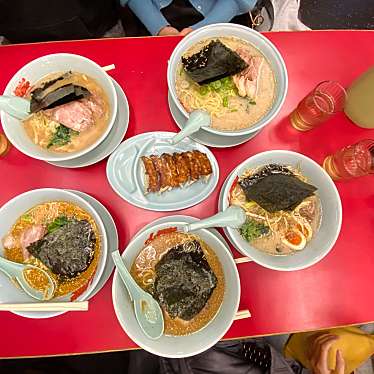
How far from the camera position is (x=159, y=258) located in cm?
135

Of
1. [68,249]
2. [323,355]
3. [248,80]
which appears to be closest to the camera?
[68,249]

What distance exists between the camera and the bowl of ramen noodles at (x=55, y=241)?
1.28 meters

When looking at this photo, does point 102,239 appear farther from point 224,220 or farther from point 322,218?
point 322,218

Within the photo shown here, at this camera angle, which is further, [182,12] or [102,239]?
[182,12]

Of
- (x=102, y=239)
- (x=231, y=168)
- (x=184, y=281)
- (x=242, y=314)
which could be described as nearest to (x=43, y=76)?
(x=102, y=239)

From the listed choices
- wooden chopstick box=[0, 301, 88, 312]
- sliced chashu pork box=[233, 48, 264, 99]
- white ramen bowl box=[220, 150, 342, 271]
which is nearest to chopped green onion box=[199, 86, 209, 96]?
sliced chashu pork box=[233, 48, 264, 99]

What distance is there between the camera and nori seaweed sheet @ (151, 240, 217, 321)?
1299mm

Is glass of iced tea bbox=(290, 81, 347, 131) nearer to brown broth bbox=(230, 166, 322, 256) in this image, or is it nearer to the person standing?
brown broth bbox=(230, 166, 322, 256)

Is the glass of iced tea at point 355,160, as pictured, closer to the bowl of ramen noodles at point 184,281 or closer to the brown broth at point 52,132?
the bowl of ramen noodles at point 184,281

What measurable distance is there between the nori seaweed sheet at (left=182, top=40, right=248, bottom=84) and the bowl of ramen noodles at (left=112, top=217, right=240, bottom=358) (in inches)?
18.5

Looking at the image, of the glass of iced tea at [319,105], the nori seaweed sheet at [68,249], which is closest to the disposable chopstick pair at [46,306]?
the nori seaweed sheet at [68,249]

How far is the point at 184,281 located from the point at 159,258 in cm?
11

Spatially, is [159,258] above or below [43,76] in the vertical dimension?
below

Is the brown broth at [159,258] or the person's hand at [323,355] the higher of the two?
the brown broth at [159,258]
